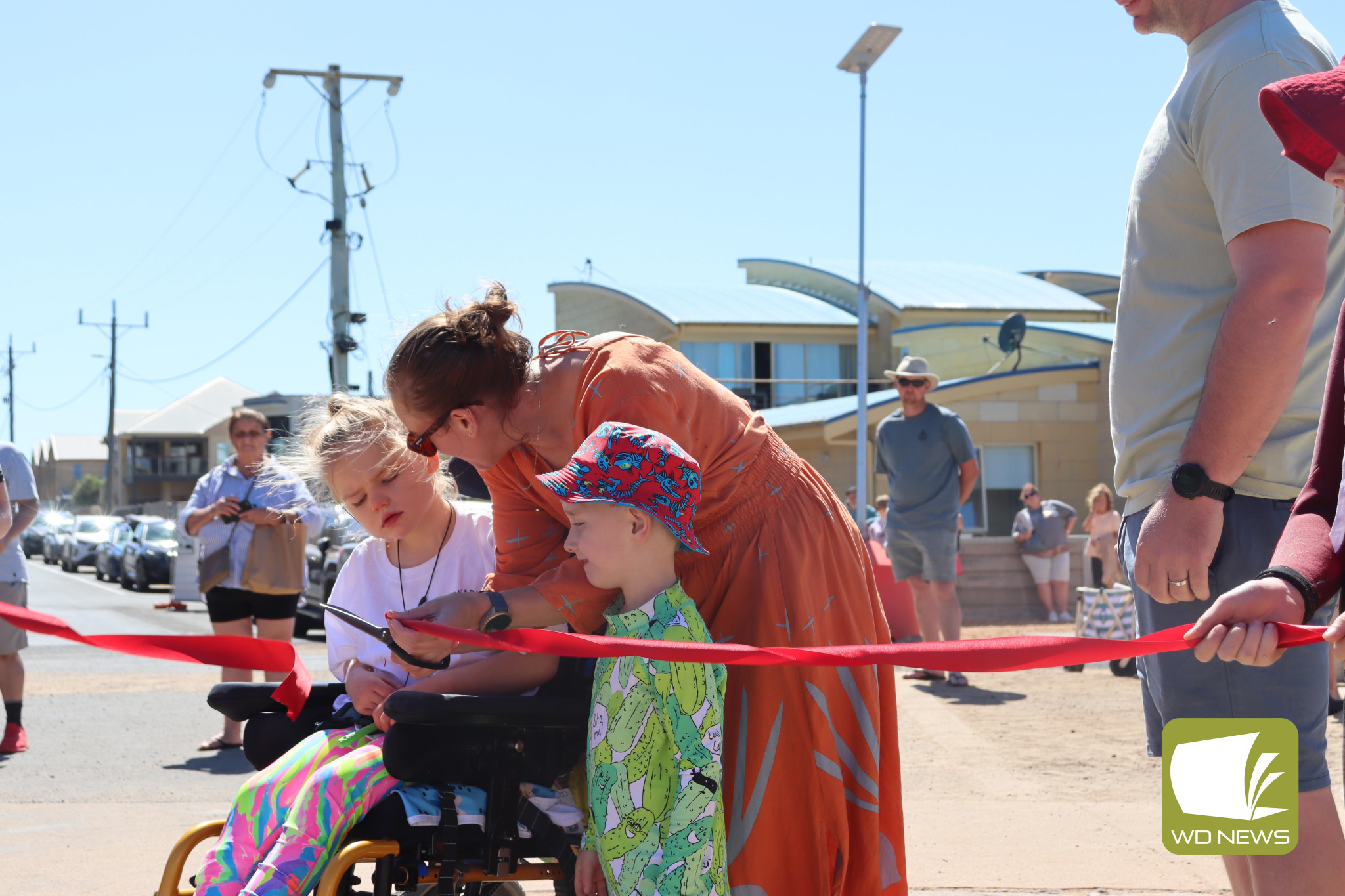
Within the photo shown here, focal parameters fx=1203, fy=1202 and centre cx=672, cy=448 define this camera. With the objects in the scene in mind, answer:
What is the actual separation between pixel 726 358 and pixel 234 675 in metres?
22.6

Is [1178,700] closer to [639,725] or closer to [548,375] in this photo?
[639,725]

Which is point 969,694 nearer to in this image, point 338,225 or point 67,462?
point 338,225

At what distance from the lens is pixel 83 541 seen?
3512 cm

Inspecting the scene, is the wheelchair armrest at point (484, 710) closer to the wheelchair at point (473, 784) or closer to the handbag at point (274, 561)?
the wheelchair at point (473, 784)

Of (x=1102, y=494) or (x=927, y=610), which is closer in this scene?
(x=927, y=610)

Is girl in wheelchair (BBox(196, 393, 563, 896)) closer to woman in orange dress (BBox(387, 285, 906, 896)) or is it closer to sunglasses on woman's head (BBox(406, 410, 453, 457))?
woman in orange dress (BBox(387, 285, 906, 896))

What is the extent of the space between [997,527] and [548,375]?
68.8 ft

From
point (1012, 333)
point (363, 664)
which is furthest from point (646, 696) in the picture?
point (1012, 333)

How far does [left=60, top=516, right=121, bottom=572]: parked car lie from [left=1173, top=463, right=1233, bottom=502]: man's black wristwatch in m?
35.8

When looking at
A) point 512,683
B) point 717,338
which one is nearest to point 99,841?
point 512,683

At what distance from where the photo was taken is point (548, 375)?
2.63 m

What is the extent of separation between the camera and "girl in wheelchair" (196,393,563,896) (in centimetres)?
235

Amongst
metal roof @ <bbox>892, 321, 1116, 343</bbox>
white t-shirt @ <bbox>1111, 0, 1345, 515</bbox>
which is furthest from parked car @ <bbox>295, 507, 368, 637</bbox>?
metal roof @ <bbox>892, 321, 1116, 343</bbox>

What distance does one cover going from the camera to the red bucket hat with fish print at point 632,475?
2258 millimetres
